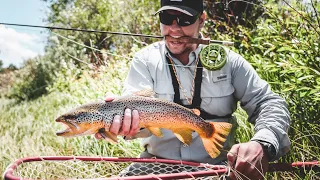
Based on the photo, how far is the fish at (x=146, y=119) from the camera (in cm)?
210

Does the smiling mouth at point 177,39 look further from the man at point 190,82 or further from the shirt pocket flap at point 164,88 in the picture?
the shirt pocket flap at point 164,88

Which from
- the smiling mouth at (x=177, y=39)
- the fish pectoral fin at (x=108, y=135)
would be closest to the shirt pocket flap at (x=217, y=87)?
the smiling mouth at (x=177, y=39)

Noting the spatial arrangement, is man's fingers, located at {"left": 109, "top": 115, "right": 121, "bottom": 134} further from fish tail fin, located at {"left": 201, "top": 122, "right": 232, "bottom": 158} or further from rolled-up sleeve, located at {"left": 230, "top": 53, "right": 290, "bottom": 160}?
rolled-up sleeve, located at {"left": 230, "top": 53, "right": 290, "bottom": 160}

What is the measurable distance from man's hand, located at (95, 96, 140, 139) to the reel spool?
2.64ft

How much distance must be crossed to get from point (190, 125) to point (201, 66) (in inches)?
27.4

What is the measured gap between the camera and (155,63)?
9.62 ft

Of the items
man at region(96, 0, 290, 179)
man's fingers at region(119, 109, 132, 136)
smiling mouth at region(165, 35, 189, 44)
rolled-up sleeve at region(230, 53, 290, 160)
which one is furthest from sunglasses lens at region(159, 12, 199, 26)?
man's fingers at region(119, 109, 132, 136)

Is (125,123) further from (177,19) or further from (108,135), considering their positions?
(177,19)

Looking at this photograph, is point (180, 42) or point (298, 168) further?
point (180, 42)

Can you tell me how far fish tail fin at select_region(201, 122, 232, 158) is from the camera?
7.72 feet

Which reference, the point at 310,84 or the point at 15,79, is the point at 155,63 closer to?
the point at 310,84

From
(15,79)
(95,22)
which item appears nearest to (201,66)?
(95,22)

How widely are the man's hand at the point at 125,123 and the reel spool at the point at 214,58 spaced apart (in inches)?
31.7

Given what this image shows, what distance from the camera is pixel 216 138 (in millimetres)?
2373
